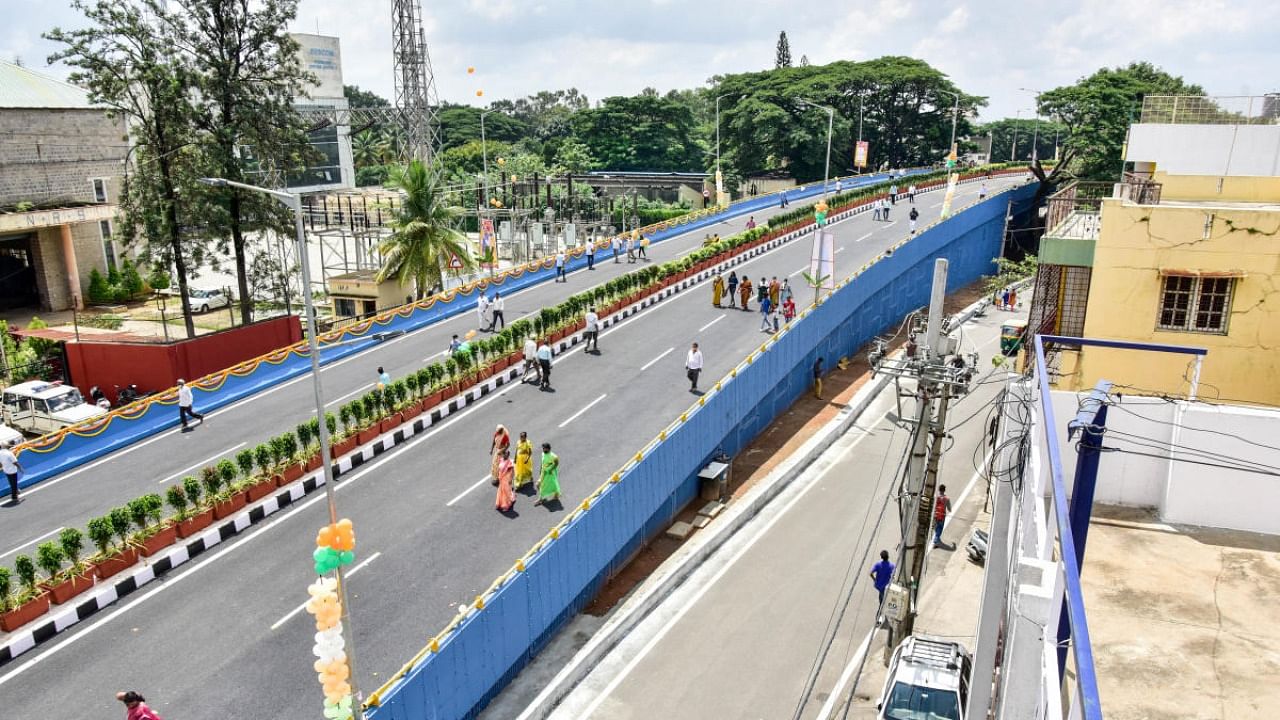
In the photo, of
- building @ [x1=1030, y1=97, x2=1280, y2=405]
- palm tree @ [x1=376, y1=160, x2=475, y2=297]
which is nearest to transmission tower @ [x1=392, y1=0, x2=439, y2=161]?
→ palm tree @ [x1=376, y1=160, x2=475, y2=297]

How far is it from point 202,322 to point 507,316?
77.6ft

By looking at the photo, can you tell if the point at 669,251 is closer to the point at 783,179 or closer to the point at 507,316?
the point at 507,316

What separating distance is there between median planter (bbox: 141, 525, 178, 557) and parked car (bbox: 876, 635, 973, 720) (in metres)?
14.1

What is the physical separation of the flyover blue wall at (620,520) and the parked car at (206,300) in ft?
119

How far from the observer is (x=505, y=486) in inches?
727

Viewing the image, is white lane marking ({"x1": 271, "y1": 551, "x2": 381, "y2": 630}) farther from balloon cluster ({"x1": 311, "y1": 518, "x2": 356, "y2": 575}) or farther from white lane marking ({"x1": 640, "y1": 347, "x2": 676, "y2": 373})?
white lane marking ({"x1": 640, "y1": 347, "x2": 676, "y2": 373})

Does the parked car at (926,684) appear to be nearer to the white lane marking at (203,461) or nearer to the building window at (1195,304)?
the building window at (1195,304)

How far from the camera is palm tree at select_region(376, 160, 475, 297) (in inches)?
1492

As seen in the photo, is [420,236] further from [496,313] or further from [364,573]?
[364,573]

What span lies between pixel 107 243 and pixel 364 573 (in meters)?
43.2

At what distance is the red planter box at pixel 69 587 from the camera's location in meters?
15.3

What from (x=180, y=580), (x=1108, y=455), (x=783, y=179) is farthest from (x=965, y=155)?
(x=180, y=580)

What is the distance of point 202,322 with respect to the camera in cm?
4753

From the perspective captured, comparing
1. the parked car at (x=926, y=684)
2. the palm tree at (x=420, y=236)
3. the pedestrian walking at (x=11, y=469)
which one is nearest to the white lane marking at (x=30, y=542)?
the pedestrian walking at (x=11, y=469)
